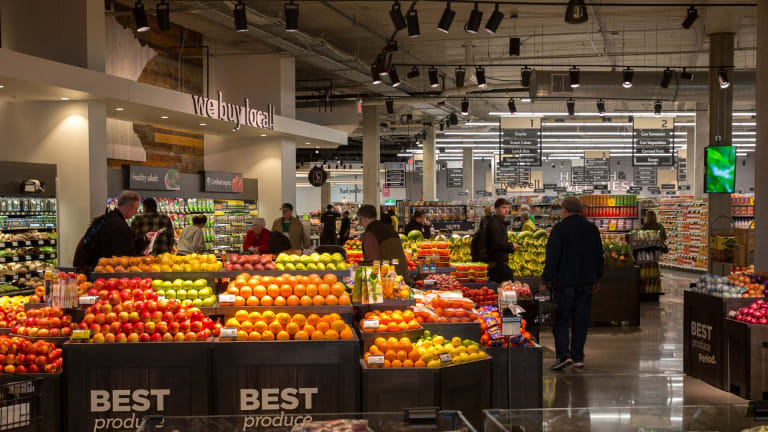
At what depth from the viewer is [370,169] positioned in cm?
2100

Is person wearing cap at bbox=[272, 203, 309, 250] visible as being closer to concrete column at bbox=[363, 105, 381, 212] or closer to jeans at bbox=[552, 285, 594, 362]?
jeans at bbox=[552, 285, 594, 362]

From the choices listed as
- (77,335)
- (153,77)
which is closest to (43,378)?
(77,335)

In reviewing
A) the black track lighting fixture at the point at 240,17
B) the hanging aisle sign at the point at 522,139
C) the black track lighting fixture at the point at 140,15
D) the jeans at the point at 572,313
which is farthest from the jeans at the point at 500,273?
the hanging aisle sign at the point at 522,139

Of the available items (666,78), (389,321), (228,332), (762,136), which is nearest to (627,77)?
(666,78)

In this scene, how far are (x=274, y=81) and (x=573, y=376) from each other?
945 centimetres

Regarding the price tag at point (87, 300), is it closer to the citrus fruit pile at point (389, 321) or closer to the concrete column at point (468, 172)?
the citrus fruit pile at point (389, 321)

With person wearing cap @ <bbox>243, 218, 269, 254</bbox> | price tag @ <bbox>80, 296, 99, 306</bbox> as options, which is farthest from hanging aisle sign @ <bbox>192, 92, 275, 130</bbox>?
price tag @ <bbox>80, 296, 99, 306</bbox>

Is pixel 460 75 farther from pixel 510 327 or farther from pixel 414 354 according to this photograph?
pixel 414 354

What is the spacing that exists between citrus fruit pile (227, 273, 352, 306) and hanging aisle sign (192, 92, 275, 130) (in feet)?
21.0

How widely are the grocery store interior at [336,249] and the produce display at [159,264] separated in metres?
0.02

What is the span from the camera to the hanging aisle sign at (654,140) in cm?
1755

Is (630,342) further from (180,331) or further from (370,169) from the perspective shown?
(370,169)

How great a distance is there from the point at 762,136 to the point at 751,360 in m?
3.79

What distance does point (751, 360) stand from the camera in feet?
19.3
